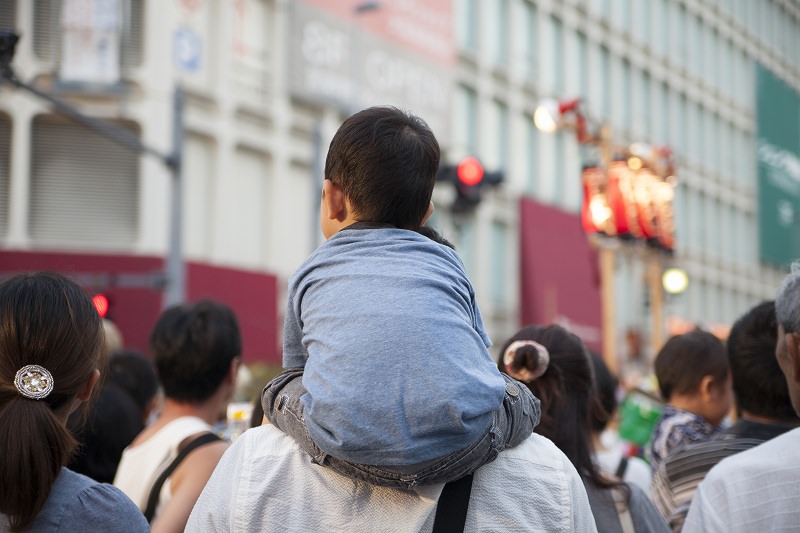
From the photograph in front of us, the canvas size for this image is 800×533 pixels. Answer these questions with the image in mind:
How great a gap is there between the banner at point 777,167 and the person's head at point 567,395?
Answer: 45.6 metres

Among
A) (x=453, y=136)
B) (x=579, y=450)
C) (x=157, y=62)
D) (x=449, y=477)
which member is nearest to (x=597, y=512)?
(x=579, y=450)

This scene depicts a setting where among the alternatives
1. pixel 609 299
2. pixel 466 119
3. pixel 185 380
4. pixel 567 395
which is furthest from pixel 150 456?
pixel 466 119

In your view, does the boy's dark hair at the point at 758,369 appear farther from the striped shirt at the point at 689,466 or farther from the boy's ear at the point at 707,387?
the boy's ear at the point at 707,387

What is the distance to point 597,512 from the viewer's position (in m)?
3.62

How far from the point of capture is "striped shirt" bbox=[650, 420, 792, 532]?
13.4ft

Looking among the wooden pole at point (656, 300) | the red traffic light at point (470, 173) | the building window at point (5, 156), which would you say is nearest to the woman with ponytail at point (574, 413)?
the red traffic light at point (470, 173)

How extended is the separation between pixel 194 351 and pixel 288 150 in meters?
23.4

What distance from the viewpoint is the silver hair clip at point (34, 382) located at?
2676 millimetres

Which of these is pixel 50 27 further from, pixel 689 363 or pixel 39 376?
pixel 39 376

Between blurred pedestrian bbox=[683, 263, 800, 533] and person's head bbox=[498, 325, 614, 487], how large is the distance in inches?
21.2

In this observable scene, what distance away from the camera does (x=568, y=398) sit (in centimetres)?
371

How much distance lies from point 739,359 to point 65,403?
2179mm

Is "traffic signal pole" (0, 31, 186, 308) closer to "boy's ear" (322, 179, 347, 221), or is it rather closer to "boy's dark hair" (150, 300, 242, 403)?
"boy's dark hair" (150, 300, 242, 403)

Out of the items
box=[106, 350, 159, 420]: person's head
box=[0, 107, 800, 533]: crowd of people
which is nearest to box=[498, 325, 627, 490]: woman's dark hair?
box=[0, 107, 800, 533]: crowd of people
